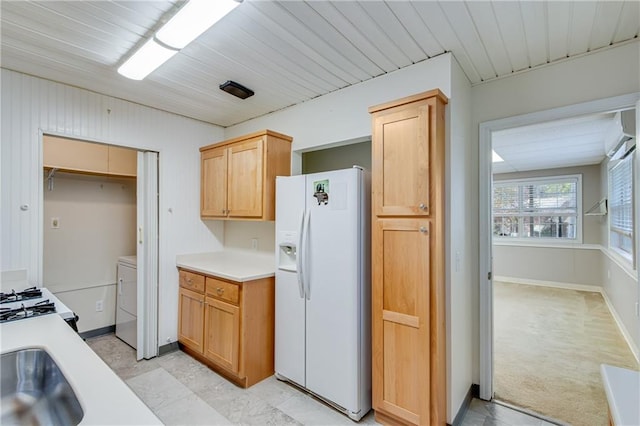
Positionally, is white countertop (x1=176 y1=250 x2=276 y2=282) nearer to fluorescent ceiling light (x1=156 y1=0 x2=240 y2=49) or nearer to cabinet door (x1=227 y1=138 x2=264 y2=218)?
cabinet door (x1=227 y1=138 x2=264 y2=218)

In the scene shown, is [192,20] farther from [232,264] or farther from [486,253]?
[486,253]

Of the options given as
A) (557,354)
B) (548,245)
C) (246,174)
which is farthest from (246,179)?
(548,245)

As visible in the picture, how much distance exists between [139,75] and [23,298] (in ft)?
5.33

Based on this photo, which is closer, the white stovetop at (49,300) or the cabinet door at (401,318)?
the white stovetop at (49,300)

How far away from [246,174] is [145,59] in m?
1.21

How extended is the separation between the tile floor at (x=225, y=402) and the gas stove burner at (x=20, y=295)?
1.05 metres

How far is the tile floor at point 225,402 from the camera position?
7.04 feet

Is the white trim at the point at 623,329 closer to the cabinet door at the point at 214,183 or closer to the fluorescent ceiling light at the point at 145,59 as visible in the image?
the cabinet door at the point at 214,183

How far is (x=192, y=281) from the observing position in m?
3.05

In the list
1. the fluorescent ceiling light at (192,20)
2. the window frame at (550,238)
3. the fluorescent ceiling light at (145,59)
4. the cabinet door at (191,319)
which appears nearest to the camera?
the fluorescent ceiling light at (192,20)

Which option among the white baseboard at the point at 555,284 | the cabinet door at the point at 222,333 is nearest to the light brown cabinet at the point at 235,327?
the cabinet door at the point at 222,333

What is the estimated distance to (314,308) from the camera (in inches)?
92.7

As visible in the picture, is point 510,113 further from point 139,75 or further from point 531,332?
point 531,332

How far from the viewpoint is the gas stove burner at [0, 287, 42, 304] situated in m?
1.93
